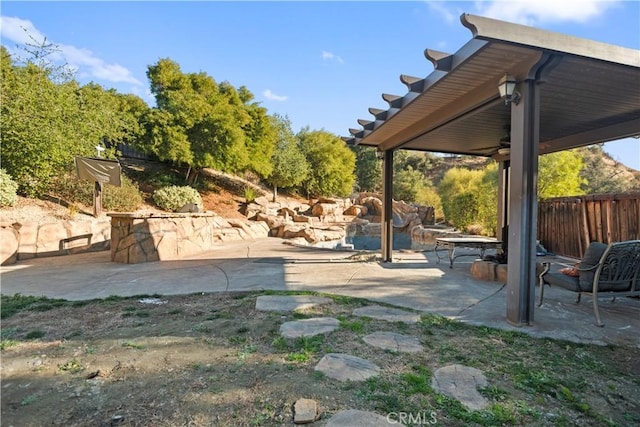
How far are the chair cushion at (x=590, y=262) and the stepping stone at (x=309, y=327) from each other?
7.98 feet

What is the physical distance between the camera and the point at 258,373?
195 centimetres

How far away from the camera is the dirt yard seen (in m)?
1.59

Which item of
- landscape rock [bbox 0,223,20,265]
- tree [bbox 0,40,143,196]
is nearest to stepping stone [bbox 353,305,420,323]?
landscape rock [bbox 0,223,20,265]

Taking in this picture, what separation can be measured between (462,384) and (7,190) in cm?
935

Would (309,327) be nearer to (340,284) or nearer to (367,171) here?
(340,284)

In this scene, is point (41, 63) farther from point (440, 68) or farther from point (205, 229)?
point (440, 68)

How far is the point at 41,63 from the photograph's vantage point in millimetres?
8406

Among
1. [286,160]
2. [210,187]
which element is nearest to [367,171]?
[286,160]

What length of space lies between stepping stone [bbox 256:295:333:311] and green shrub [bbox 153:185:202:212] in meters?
8.95

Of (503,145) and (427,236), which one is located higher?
(503,145)

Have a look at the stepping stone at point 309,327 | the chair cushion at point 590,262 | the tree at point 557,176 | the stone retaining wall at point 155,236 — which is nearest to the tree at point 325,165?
the tree at point 557,176

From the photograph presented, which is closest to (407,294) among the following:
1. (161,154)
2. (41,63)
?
(41,63)

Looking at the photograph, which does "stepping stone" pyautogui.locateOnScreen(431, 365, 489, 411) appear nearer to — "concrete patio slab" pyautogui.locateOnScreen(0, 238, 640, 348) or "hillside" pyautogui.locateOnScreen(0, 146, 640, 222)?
"concrete patio slab" pyautogui.locateOnScreen(0, 238, 640, 348)

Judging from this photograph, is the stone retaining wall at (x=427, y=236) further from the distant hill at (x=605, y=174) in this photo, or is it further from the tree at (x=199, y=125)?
the distant hill at (x=605, y=174)
